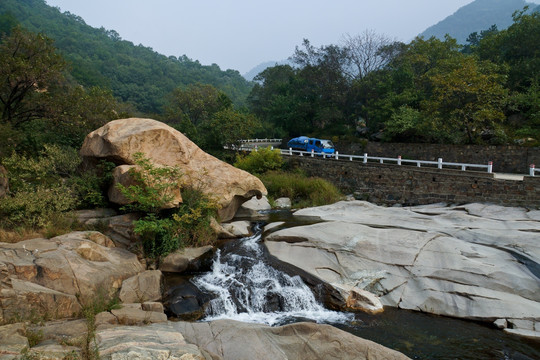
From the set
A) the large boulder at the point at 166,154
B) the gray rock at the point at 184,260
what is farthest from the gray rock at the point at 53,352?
the large boulder at the point at 166,154

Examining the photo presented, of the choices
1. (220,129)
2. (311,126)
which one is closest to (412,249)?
(220,129)

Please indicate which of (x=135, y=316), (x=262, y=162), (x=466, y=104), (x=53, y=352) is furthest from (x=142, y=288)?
(x=466, y=104)

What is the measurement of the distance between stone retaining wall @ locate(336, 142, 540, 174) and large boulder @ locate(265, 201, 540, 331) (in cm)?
1017

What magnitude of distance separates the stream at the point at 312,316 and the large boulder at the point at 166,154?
3352 millimetres

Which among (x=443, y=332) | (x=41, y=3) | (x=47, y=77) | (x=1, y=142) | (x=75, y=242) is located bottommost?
(x=443, y=332)

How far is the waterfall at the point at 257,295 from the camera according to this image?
1098cm

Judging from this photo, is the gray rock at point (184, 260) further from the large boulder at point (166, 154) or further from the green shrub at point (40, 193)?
the green shrub at point (40, 193)

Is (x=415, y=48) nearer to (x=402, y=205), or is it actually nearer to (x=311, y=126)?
(x=311, y=126)

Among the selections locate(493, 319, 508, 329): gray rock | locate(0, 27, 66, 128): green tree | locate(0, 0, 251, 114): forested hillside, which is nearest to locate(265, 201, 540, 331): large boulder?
locate(493, 319, 508, 329): gray rock

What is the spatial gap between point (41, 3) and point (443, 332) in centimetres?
Answer: 16212

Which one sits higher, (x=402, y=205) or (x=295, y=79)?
(x=295, y=79)

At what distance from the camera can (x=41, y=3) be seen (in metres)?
131

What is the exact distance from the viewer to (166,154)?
1545 centimetres

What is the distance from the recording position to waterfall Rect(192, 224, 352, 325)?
36.0ft
